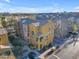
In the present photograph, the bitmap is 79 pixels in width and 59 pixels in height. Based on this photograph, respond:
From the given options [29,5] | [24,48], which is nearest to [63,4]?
[29,5]

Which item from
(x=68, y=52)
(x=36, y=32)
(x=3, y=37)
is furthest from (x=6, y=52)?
(x=68, y=52)

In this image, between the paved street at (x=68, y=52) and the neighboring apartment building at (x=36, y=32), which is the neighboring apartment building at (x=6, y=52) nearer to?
the neighboring apartment building at (x=36, y=32)

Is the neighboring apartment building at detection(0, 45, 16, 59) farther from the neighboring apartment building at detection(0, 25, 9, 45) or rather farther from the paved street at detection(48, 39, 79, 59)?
the paved street at detection(48, 39, 79, 59)

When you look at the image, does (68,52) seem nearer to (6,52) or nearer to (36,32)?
(36,32)

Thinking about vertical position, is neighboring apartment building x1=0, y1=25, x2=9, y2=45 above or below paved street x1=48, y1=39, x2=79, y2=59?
above

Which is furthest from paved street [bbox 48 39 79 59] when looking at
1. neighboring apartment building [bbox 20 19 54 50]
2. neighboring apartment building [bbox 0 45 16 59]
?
neighboring apartment building [bbox 0 45 16 59]

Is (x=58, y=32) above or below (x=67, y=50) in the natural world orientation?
above

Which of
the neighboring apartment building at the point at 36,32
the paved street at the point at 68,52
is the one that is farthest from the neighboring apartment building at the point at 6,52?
the paved street at the point at 68,52

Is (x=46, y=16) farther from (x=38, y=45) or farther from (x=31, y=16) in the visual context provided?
(x=38, y=45)
